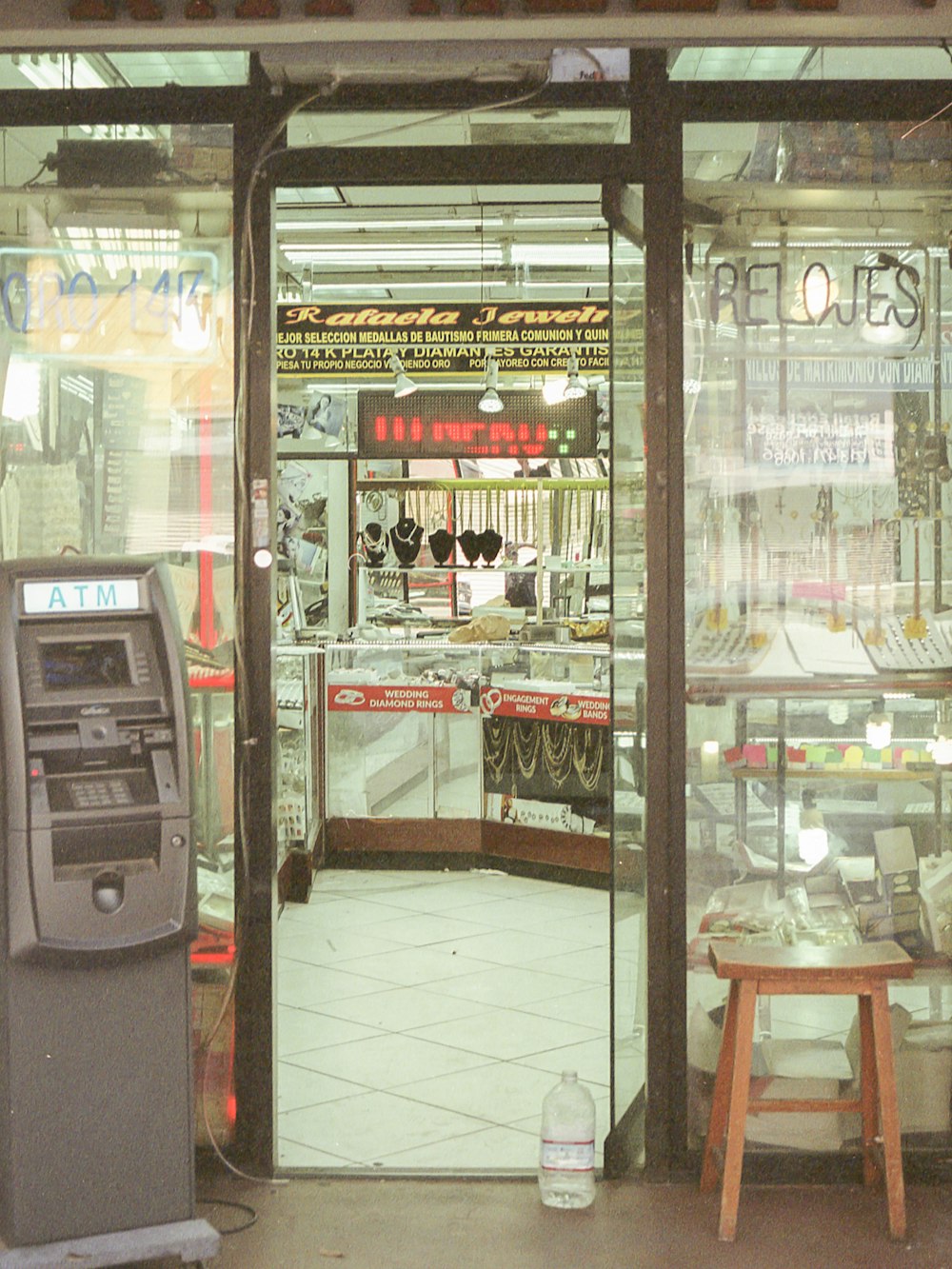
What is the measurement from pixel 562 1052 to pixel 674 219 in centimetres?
284

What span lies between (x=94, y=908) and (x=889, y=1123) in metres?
1.96

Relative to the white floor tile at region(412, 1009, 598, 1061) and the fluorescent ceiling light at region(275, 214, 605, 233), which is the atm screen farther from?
the fluorescent ceiling light at region(275, 214, 605, 233)

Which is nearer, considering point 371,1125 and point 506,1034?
point 371,1125

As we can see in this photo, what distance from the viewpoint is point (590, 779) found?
7660 mm

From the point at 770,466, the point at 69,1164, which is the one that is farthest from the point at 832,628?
the point at 69,1164

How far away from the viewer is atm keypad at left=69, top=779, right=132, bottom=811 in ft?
10.0

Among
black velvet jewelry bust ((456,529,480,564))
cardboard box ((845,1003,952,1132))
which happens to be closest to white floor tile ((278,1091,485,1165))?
cardboard box ((845,1003,952,1132))

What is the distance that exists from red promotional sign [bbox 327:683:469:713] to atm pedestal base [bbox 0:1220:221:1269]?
15.6ft

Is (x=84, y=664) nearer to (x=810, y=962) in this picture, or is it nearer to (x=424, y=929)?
(x=810, y=962)

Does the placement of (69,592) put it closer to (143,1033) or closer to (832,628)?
→ (143,1033)

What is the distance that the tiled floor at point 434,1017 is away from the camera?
4301 mm

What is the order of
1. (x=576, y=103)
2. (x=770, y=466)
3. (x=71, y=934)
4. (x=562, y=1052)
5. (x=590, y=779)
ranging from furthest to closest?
1. (x=590, y=779)
2. (x=562, y=1052)
3. (x=770, y=466)
4. (x=576, y=103)
5. (x=71, y=934)

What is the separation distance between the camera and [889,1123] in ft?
11.4

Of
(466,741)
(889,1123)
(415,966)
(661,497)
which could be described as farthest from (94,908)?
Answer: (466,741)
